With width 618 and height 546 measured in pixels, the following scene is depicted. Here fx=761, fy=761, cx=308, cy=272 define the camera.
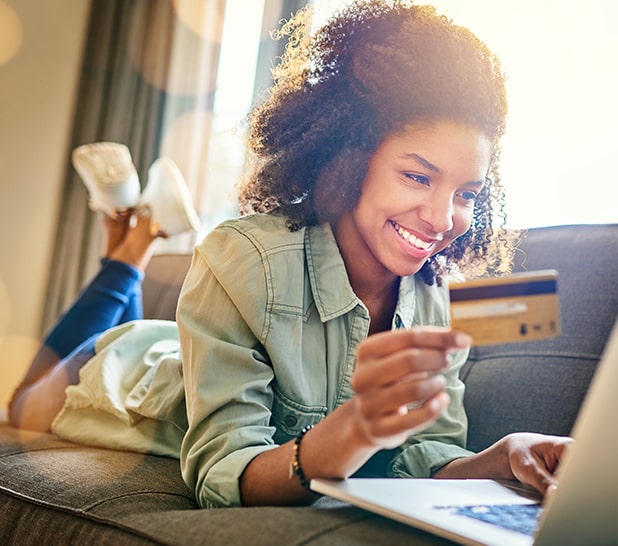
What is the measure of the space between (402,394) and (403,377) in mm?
14

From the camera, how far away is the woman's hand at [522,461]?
915 millimetres

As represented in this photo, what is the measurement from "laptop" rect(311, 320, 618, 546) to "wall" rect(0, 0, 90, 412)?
308 cm

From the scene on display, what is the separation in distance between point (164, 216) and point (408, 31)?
1.15m

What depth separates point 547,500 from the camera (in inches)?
27.0

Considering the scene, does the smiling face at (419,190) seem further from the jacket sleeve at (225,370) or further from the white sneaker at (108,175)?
the white sneaker at (108,175)

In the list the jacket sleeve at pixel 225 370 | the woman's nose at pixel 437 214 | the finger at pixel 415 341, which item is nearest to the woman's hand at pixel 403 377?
the finger at pixel 415 341

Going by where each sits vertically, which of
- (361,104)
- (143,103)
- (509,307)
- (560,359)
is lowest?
(560,359)

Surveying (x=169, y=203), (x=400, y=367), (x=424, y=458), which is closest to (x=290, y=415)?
(x=424, y=458)

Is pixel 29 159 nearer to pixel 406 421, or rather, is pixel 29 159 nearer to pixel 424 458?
pixel 424 458

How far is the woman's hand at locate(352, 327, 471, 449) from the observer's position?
637mm

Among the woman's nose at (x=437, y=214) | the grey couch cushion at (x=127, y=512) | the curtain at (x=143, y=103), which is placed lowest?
the grey couch cushion at (x=127, y=512)

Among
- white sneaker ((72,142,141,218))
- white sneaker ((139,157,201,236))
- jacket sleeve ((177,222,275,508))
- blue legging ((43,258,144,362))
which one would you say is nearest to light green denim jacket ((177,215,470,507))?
jacket sleeve ((177,222,275,508))

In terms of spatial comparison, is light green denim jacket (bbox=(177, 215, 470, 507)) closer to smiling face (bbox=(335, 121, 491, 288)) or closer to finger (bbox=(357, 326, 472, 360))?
smiling face (bbox=(335, 121, 491, 288))

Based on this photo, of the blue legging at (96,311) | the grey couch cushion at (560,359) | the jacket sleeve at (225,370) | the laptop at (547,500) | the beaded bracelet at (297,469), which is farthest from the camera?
the blue legging at (96,311)
